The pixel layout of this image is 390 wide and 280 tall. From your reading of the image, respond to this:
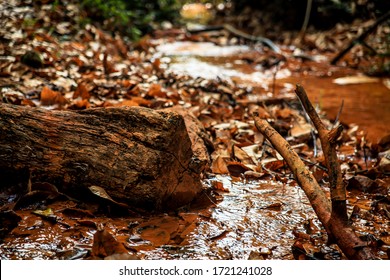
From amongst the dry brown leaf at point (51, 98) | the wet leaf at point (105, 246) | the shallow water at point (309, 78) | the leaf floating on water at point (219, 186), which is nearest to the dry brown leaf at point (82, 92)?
the dry brown leaf at point (51, 98)

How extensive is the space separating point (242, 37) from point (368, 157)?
20.4 ft

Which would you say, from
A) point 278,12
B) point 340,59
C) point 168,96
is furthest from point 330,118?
point 278,12

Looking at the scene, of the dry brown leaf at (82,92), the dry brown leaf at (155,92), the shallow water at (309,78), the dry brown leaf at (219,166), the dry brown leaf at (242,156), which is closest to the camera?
the dry brown leaf at (219,166)

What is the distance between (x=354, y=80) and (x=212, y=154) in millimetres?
3543

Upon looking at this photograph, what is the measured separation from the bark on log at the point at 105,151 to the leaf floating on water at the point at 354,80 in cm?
402

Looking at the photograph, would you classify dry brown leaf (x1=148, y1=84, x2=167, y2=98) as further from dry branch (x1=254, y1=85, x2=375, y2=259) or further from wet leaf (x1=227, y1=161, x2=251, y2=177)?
dry branch (x1=254, y1=85, x2=375, y2=259)

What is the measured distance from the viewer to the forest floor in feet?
5.42

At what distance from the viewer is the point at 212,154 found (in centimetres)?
271

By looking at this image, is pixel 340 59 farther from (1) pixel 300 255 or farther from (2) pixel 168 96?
(1) pixel 300 255

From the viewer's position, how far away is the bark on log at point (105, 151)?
185cm

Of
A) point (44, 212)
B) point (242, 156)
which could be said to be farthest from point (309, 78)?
point (44, 212)

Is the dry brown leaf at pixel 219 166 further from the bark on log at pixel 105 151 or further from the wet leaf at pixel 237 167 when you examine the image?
the bark on log at pixel 105 151

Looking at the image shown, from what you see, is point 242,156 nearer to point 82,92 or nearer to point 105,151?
point 105,151

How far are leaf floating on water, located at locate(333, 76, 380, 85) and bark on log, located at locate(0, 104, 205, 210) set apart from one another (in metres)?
4.02
